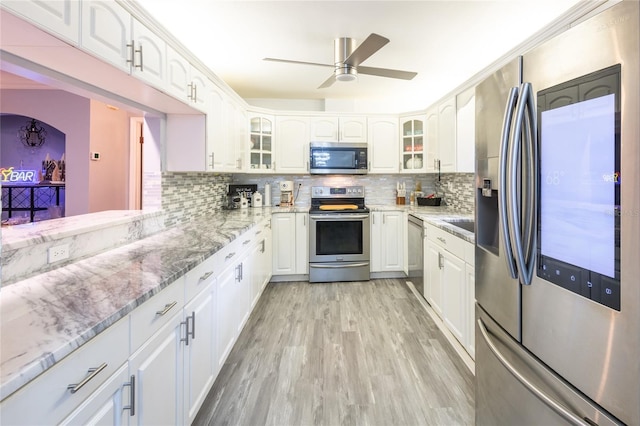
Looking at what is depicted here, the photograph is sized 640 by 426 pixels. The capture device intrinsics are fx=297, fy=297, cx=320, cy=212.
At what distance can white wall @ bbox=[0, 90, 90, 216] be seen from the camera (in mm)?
3254

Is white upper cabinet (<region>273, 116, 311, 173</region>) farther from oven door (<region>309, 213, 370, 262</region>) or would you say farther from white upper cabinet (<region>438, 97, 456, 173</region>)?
white upper cabinet (<region>438, 97, 456, 173</region>)

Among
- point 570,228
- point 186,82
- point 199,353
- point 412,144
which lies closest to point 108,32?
point 186,82

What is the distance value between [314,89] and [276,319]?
2.88 meters

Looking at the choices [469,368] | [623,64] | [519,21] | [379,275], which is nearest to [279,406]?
[469,368]

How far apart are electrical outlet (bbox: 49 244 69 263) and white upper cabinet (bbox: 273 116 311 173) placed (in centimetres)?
281

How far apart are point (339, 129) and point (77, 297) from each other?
3577mm

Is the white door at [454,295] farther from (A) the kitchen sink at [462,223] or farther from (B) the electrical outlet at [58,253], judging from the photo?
(B) the electrical outlet at [58,253]

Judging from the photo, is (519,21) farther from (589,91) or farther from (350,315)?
(350,315)

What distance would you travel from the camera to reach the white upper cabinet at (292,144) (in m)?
4.05

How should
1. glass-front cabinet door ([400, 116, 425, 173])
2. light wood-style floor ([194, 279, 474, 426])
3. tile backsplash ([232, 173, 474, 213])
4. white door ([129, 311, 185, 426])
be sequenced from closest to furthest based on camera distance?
white door ([129, 311, 185, 426]) → light wood-style floor ([194, 279, 474, 426]) → glass-front cabinet door ([400, 116, 425, 173]) → tile backsplash ([232, 173, 474, 213])

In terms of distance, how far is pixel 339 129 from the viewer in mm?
4098

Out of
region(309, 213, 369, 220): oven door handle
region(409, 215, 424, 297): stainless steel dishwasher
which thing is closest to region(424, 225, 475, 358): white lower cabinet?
region(409, 215, 424, 297): stainless steel dishwasher

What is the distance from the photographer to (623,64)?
734 millimetres

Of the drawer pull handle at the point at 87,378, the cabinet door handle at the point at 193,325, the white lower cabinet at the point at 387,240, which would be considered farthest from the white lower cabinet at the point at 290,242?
the drawer pull handle at the point at 87,378
